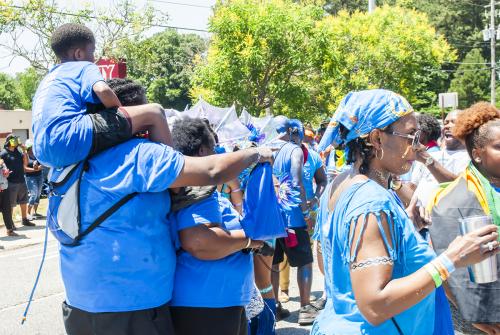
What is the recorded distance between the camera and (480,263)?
241cm

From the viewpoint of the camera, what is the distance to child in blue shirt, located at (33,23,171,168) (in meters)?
2.37

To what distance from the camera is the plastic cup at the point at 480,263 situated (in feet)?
7.63

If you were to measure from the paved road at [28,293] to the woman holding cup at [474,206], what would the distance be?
2.94 meters

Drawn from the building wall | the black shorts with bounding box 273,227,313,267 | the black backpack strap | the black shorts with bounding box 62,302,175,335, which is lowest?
the building wall

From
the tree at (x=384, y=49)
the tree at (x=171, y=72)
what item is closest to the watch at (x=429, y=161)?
the tree at (x=384, y=49)

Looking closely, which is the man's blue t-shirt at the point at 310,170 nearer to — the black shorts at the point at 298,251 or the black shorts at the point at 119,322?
the black shorts at the point at 298,251

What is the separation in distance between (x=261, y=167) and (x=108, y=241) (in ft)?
3.05

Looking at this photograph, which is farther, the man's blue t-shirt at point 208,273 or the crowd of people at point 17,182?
the crowd of people at point 17,182

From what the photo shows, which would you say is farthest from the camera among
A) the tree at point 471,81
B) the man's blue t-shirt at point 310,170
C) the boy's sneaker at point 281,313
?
the tree at point 471,81

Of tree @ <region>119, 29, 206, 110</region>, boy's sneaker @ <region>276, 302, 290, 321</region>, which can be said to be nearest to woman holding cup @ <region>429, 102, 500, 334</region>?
boy's sneaker @ <region>276, 302, 290, 321</region>

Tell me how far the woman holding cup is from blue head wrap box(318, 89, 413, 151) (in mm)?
747

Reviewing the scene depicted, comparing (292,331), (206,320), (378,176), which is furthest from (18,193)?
(378,176)

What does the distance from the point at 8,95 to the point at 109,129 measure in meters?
70.7

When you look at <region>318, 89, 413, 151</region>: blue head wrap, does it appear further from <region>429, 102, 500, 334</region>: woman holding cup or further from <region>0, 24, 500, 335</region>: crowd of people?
<region>429, 102, 500, 334</region>: woman holding cup
